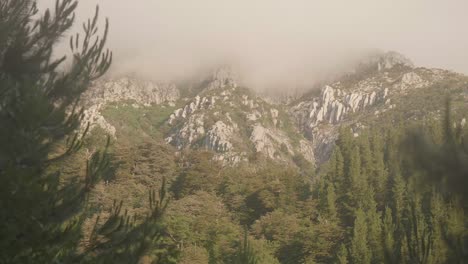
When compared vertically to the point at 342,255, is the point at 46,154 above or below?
below

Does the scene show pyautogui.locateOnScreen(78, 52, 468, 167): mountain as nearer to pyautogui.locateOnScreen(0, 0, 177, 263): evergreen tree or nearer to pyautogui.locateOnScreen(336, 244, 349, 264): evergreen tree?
pyautogui.locateOnScreen(336, 244, 349, 264): evergreen tree

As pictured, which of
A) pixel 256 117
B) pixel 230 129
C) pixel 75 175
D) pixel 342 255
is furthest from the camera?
pixel 256 117

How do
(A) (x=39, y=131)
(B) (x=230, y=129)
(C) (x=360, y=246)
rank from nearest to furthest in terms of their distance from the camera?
(A) (x=39, y=131)
(C) (x=360, y=246)
(B) (x=230, y=129)

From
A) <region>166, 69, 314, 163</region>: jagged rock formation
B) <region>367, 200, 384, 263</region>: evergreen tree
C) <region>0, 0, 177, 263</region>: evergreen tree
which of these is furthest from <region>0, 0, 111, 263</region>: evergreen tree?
<region>166, 69, 314, 163</region>: jagged rock formation

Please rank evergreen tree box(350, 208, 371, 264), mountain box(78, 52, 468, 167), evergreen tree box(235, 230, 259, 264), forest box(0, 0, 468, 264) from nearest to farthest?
forest box(0, 0, 468, 264) → evergreen tree box(235, 230, 259, 264) → evergreen tree box(350, 208, 371, 264) → mountain box(78, 52, 468, 167)

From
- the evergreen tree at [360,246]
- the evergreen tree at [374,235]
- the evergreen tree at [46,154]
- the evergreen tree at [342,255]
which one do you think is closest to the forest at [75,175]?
the evergreen tree at [46,154]

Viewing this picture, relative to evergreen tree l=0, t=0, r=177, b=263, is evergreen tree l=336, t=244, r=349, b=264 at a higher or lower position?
higher

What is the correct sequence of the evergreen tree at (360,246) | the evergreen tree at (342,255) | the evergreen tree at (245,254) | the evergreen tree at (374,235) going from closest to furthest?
1. the evergreen tree at (245,254)
2. the evergreen tree at (342,255)
3. the evergreen tree at (360,246)
4. the evergreen tree at (374,235)

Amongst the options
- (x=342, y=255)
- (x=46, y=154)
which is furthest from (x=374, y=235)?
(x=46, y=154)

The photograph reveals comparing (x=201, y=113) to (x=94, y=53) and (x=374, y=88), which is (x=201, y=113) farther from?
(x=94, y=53)

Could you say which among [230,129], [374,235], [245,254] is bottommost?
[245,254]

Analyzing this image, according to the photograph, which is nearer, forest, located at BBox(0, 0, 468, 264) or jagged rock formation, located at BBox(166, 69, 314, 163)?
forest, located at BBox(0, 0, 468, 264)

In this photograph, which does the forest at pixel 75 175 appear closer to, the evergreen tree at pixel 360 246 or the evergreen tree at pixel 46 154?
the evergreen tree at pixel 46 154

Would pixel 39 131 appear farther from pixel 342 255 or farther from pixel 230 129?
pixel 230 129
